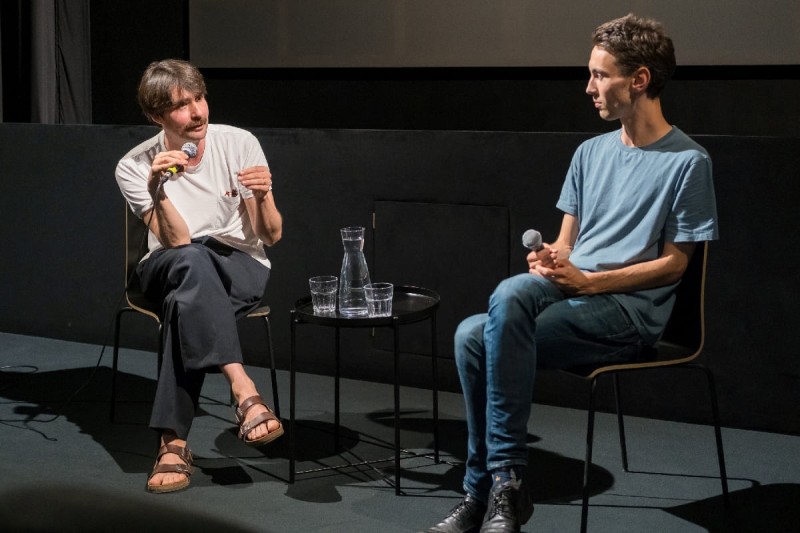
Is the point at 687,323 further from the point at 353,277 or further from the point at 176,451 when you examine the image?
the point at 176,451

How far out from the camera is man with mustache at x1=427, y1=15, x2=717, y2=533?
2369mm

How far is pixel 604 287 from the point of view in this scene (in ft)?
8.07

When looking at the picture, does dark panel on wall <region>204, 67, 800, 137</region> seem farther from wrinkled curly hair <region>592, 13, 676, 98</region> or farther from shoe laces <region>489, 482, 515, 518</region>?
shoe laces <region>489, 482, 515, 518</region>

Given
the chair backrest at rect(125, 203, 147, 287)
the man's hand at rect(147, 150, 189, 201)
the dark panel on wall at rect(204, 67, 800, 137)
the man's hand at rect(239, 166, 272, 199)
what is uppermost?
the dark panel on wall at rect(204, 67, 800, 137)

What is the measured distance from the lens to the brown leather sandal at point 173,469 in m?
2.78

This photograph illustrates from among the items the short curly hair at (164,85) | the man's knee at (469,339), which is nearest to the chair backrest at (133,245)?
the short curly hair at (164,85)

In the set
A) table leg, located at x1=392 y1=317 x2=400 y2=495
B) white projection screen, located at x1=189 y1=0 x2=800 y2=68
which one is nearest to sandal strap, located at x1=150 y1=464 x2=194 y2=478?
table leg, located at x1=392 y1=317 x2=400 y2=495

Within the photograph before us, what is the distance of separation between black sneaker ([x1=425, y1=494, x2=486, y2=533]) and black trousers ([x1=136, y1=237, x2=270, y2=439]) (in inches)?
30.8

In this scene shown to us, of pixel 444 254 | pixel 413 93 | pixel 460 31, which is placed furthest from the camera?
pixel 413 93

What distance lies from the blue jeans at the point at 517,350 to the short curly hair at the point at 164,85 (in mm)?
1132

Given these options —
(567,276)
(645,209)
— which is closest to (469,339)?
(567,276)

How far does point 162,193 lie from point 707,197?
4.98ft

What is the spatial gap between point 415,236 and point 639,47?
4.57 ft

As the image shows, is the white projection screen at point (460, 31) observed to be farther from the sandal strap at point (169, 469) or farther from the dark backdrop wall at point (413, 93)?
the sandal strap at point (169, 469)
